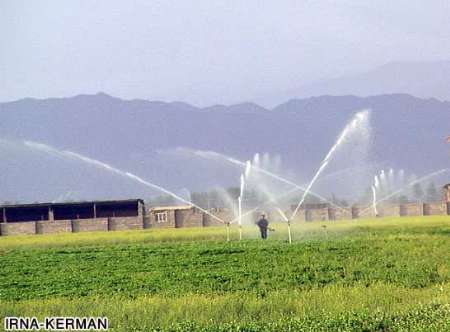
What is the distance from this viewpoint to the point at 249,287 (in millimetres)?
19953

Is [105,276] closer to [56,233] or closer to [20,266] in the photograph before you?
[20,266]

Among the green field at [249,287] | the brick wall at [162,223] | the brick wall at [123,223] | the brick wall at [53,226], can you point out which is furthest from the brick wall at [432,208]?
the green field at [249,287]

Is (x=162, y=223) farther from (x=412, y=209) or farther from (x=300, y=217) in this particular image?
(x=412, y=209)

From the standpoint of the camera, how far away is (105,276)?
23562 mm

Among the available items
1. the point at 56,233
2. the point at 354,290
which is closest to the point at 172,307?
the point at 354,290

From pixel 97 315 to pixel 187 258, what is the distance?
14.0 m

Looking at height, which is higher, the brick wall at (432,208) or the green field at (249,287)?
the brick wall at (432,208)

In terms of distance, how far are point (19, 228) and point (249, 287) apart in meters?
47.6

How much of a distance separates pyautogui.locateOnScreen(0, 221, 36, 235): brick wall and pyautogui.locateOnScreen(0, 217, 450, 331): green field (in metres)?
31.2

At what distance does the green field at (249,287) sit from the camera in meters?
14.1

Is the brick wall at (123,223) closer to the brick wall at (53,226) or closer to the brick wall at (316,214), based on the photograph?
the brick wall at (53,226)

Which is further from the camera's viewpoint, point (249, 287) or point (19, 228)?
point (19, 228)

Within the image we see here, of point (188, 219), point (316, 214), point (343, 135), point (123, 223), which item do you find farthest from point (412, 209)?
point (343, 135)

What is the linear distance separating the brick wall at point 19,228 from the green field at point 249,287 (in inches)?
1227
